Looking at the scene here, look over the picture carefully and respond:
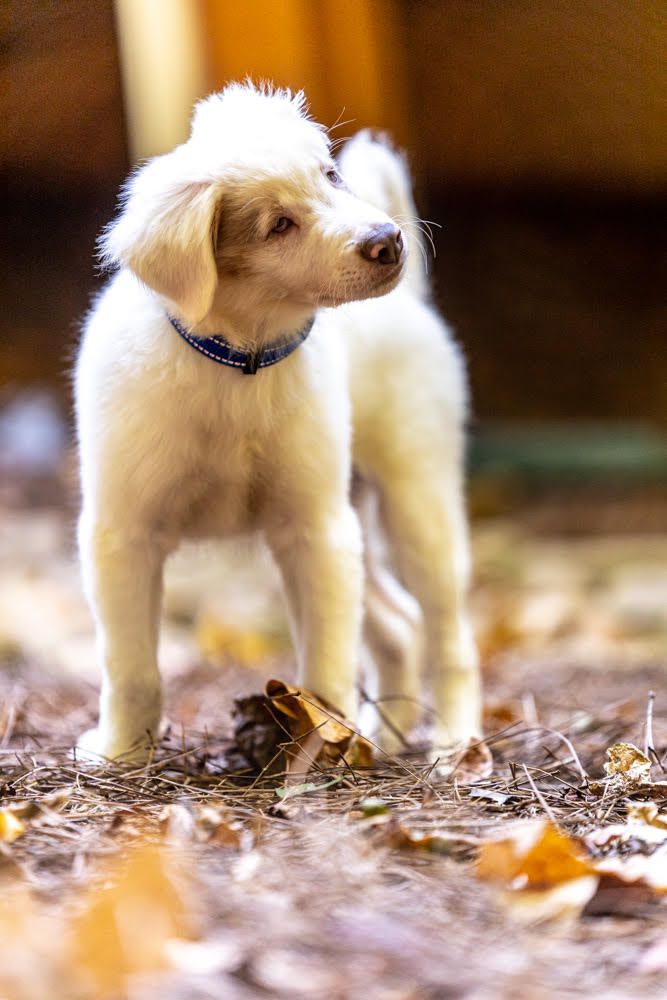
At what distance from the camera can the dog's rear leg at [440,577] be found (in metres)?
3.57

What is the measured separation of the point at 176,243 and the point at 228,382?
0.38m

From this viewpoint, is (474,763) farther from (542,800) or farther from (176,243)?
(176,243)

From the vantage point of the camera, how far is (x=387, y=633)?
3842 millimetres

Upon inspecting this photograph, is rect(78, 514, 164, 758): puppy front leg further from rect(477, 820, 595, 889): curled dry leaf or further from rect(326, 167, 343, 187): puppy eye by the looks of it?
rect(477, 820, 595, 889): curled dry leaf

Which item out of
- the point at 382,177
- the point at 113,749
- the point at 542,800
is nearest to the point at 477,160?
the point at 382,177

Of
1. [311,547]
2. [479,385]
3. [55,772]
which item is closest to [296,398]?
[311,547]

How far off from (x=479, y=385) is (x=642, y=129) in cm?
284

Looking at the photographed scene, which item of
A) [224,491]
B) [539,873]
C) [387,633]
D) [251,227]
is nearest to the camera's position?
[539,873]

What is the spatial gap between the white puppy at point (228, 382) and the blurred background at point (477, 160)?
0.42 meters

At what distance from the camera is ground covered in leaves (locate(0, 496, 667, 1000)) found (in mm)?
1643

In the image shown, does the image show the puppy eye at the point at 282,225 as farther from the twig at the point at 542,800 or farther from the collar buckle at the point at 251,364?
the twig at the point at 542,800

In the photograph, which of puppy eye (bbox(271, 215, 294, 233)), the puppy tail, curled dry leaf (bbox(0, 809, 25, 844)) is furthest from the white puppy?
curled dry leaf (bbox(0, 809, 25, 844))

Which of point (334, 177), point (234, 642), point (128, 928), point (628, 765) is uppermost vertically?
point (334, 177)

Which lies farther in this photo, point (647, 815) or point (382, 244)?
point (382, 244)
